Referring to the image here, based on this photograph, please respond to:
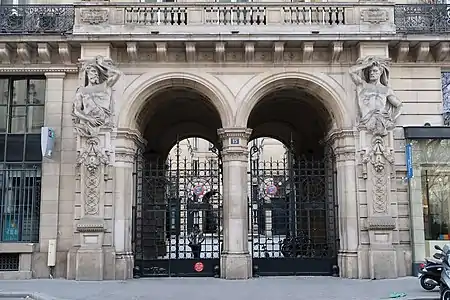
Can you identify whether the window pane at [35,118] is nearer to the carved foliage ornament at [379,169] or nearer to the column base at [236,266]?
the column base at [236,266]

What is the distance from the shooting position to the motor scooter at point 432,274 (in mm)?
10898

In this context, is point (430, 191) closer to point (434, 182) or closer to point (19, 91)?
point (434, 182)

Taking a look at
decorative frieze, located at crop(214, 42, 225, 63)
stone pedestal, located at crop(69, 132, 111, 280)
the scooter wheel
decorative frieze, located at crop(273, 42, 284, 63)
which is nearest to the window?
stone pedestal, located at crop(69, 132, 111, 280)

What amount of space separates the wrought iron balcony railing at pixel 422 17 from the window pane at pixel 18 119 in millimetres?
11155

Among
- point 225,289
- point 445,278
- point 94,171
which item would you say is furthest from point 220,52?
point 445,278

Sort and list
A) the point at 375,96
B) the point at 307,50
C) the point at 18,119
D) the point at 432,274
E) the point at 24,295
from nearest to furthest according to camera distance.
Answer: the point at 432,274 → the point at 24,295 → the point at 375,96 → the point at 307,50 → the point at 18,119

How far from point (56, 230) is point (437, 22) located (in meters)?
12.3

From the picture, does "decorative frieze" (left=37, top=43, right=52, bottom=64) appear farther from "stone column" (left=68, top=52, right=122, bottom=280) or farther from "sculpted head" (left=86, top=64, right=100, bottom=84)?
"sculpted head" (left=86, top=64, right=100, bottom=84)

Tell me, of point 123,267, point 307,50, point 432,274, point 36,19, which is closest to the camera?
point 432,274

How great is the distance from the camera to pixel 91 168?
45.4ft

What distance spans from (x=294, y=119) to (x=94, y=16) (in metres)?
8.61

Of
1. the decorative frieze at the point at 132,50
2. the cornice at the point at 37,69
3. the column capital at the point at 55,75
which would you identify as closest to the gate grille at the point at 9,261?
the column capital at the point at 55,75

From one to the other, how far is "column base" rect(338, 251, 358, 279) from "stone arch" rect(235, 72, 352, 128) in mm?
3531

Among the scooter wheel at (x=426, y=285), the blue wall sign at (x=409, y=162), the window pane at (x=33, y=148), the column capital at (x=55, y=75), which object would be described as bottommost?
the scooter wheel at (x=426, y=285)
